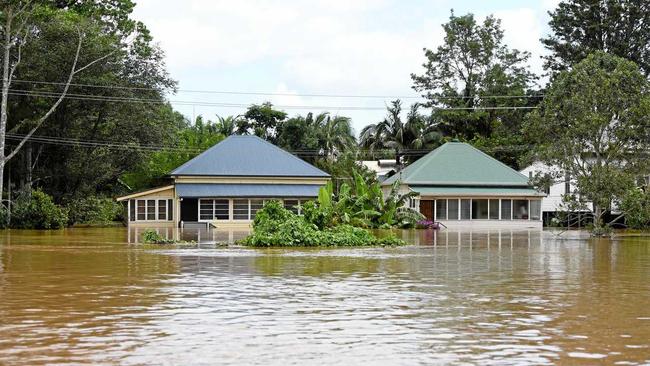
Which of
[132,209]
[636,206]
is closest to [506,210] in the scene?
[636,206]

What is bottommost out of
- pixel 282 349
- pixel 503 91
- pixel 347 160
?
pixel 282 349

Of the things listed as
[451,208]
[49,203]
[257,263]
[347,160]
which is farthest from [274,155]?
[257,263]

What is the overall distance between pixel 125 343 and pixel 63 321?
6.53ft

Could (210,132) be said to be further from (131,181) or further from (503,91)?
(503,91)

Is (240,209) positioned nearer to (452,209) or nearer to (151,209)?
(151,209)

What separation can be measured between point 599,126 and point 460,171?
21089mm

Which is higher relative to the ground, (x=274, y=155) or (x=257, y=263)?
(x=274, y=155)

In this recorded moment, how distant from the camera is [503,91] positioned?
73000mm

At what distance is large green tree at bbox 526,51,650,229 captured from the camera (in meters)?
40.1

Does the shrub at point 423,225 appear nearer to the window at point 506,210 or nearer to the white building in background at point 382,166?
the window at point 506,210

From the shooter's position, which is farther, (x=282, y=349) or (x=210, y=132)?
(x=210, y=132)

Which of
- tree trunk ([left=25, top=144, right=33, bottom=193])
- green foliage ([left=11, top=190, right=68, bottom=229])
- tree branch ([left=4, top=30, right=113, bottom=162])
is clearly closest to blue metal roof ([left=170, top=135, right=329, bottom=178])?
tree trunk ([left=25, top=144, right=33, bottom=193])

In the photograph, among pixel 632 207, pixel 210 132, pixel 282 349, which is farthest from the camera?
pixel 210 132

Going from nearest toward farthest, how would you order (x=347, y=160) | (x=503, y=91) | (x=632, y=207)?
(x=632, y=207) → (x=347, y=160) → (x=503, y=91)
